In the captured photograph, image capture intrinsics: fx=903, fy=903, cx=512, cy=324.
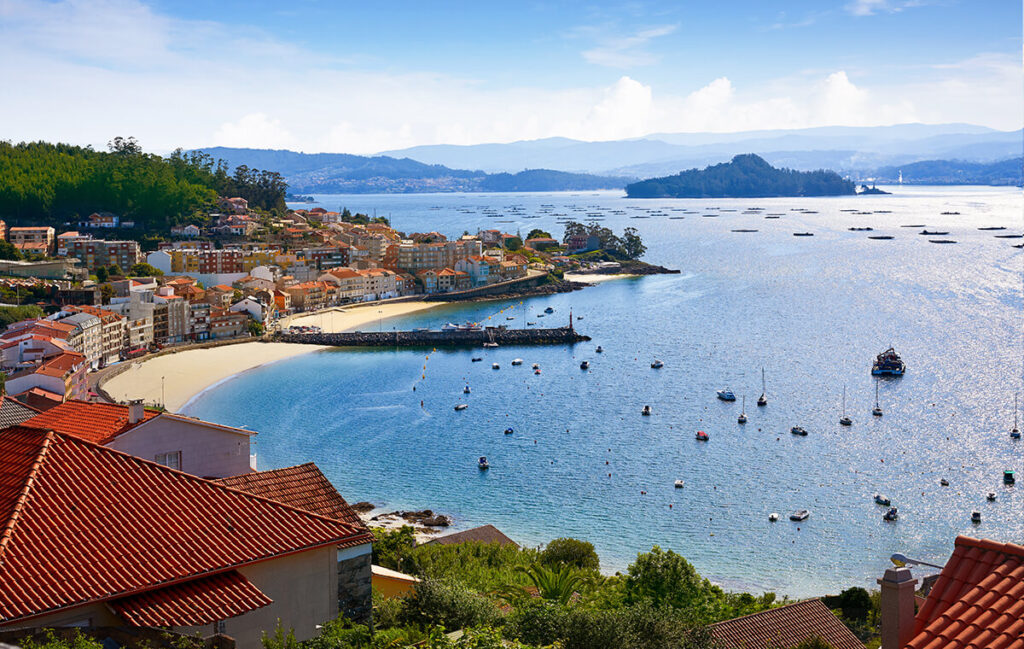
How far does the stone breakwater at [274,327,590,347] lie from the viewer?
44.7m

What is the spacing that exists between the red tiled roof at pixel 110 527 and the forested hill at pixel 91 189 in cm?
6124

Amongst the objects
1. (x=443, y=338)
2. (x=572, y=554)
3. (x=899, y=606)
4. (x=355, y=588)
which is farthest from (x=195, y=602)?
(x=443, y=338)

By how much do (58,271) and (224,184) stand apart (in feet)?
98.4

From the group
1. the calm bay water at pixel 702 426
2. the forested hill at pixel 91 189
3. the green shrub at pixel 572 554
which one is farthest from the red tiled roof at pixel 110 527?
the forested hill at pixel 91 189

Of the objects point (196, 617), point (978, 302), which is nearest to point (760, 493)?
point (196, 617)

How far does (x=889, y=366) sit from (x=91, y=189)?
5307 centimetres

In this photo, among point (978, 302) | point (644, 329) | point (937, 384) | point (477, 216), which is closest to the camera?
point (937, 384)

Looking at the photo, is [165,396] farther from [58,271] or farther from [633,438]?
[58,271]

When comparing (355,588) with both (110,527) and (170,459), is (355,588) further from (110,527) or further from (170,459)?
(170,459)

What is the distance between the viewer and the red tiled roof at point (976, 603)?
12.1 ft

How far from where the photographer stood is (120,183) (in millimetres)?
63656

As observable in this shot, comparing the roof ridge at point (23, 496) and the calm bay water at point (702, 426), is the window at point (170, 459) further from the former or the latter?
the calm bay water at point (702, 426)

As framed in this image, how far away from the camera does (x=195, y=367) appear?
37062 millimetres

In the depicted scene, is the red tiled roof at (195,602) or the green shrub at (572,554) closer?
the red tiled roof at (195,602)
